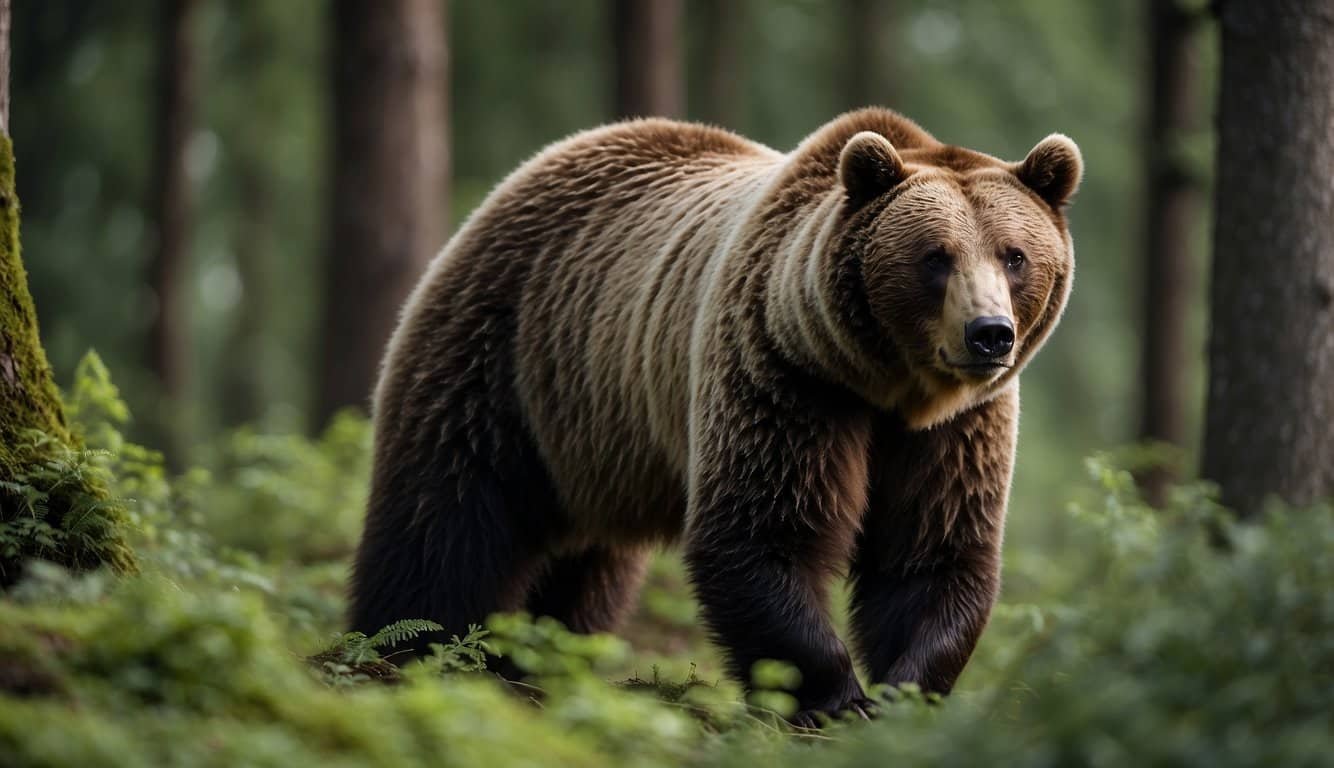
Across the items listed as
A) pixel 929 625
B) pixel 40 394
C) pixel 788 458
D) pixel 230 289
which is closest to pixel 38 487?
pixel 40 394

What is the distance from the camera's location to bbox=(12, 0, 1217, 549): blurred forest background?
10.5 m

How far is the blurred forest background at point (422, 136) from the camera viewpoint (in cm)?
1049

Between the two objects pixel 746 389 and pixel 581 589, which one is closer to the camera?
pixel 746 389

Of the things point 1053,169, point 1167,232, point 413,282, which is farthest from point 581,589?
point 1167,232

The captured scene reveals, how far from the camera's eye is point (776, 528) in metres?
4.66

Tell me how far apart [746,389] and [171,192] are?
12321mm

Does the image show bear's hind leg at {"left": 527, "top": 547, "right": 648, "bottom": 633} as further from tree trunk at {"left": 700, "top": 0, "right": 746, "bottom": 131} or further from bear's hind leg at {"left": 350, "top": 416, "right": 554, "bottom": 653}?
tree trunk at {"left": 700, "top": 0, "right": 746, "bottom": 131}

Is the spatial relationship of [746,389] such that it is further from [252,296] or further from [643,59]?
[252,296]

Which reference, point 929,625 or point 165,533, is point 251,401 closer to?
point 165,533

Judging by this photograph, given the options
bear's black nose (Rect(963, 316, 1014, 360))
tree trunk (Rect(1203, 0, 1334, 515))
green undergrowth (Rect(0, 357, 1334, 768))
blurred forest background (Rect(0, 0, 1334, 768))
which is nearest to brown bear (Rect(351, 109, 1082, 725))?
bear's black nose (Rect(963, 316, 1014, 360))

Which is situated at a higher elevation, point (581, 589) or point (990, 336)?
point (990, 336)

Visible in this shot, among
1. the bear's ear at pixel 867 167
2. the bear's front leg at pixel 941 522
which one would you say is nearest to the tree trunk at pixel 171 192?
the bear's front leg at pixel 941 522

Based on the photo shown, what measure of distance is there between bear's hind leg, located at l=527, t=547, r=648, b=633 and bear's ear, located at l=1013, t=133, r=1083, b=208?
2.41m

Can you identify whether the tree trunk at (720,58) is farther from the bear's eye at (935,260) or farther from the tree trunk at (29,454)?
the tree trunk at (29,454)
